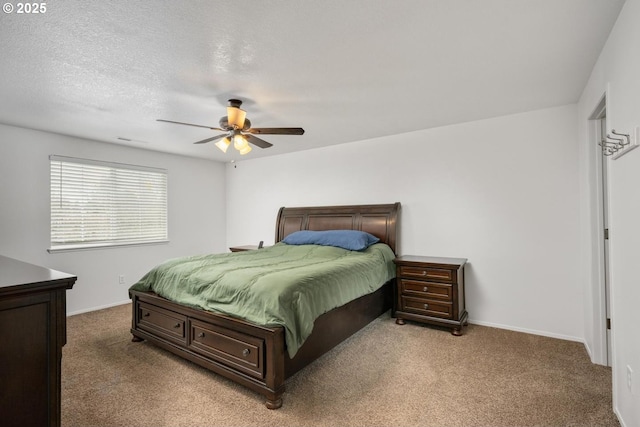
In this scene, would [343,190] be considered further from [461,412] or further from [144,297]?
[461,412]

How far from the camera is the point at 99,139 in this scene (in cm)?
436

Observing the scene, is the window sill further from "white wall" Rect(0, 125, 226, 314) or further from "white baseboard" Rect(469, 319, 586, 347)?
"white baseboard" Rect(469, 319, 586, 347)

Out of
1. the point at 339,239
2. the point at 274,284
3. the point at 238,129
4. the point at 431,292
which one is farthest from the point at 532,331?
the point at 238,129

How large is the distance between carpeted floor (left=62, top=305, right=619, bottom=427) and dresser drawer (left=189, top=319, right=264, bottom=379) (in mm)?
188

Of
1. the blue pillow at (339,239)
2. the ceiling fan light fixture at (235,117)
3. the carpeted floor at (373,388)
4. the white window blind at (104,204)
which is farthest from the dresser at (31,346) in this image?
the white window blind at (104,204)

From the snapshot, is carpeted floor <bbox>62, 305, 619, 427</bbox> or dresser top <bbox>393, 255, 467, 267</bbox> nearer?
carpeted floor <bbox>62, 305, 619, 427</bbox>

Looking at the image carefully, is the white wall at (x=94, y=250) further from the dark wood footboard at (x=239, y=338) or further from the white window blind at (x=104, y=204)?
the dark wood footboard at (x=239, y=338)

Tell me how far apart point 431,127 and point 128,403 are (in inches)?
160

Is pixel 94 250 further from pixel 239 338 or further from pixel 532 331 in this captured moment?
pixel 532 331

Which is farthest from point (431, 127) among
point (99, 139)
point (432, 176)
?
point (99, 139)

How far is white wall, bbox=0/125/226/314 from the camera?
12.2ft

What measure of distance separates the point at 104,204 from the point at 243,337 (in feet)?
11.7

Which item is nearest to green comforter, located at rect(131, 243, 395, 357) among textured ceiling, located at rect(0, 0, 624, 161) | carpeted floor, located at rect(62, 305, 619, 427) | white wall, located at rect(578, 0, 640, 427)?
carpeted floor, located at rect(62, 305, 619, 427)

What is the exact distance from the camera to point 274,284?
7.66ft
